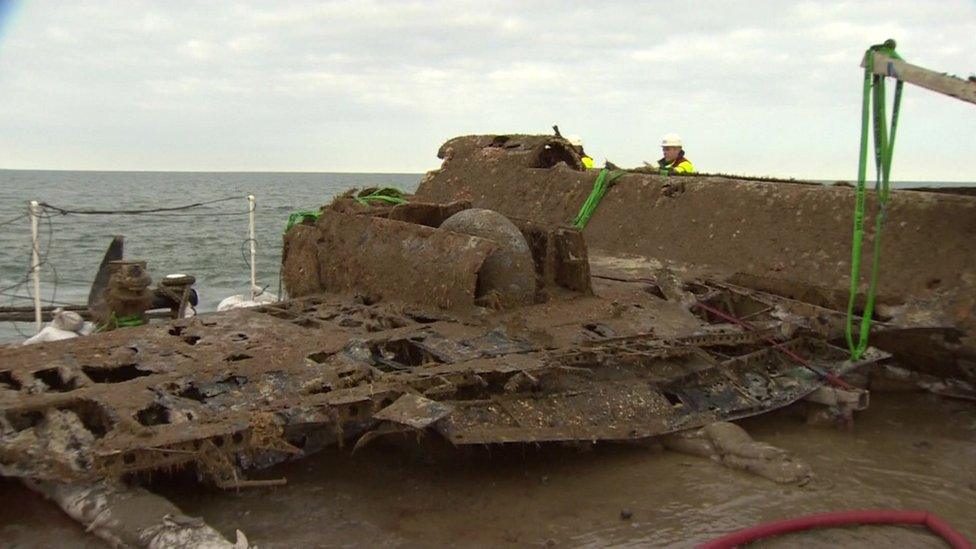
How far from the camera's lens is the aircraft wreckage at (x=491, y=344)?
168 inches

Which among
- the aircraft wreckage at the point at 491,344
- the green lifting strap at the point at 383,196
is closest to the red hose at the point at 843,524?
the aircraft wreckage at the point at 491,344

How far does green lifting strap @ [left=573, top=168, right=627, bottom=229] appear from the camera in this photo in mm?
9633

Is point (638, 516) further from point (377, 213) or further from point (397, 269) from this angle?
point (377, 213)

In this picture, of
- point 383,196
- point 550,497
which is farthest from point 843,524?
point 383,196

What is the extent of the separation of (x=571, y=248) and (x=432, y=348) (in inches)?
80.8

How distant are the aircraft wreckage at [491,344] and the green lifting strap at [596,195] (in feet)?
1.30

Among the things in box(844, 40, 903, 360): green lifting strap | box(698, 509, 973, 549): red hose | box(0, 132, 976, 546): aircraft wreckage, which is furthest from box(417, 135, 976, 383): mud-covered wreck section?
box(698, 509, 973, 549): red hose

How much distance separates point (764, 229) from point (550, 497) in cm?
427

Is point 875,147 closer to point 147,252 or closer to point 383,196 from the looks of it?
point 383,196

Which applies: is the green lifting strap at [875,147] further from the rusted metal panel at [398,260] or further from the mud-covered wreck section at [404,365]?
the rusted metal panel at [398,260]

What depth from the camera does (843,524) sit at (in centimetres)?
446

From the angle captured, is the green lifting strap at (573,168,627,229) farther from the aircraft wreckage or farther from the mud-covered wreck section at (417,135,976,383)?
the aircraft wreckage

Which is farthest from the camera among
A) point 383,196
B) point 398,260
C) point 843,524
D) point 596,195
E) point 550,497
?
point 596,195

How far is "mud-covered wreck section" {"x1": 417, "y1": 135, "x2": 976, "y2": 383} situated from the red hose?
2352 millimetres
